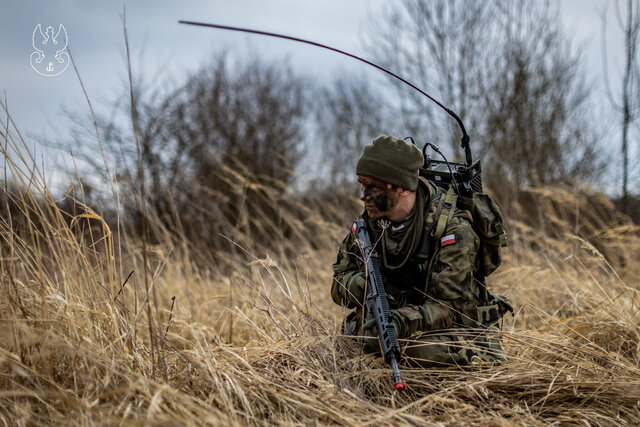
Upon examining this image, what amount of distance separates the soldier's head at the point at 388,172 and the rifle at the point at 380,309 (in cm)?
19

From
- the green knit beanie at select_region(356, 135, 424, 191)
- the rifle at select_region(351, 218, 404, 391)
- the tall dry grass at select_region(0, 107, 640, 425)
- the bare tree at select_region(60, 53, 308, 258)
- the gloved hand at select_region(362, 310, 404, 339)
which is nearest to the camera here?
the tall dry grass at select_region(0, 107, 640, 425)

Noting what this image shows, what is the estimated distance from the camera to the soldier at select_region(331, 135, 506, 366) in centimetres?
202

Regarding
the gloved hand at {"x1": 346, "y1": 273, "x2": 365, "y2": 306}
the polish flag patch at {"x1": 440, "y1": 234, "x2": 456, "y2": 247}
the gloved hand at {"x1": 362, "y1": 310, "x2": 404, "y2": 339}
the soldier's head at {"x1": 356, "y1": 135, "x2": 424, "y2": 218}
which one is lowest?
the gloved hand at {"x1": 362, "y1": 310, "x2": 404, "y2": 339}

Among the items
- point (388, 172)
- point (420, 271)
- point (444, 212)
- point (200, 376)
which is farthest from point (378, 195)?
point (200, 376)

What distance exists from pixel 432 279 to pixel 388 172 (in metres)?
0.53

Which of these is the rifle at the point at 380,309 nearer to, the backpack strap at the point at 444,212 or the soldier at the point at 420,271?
the soldier at the point at 420,271

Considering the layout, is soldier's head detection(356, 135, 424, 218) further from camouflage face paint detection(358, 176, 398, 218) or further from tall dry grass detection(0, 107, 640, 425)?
tall dry grass detection(0, 107, 640, 425)

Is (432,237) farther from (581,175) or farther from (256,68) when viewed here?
(256,68)

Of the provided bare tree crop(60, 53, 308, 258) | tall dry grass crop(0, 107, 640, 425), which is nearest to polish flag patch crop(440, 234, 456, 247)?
tall dry grass crop(0, 107, 640, 425)

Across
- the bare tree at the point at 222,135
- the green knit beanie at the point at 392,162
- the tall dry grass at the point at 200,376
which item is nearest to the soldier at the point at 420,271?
the green knit beanie at the point at 392,162

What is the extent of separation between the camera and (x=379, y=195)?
7.02 feet

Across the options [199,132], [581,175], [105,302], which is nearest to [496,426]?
[105,302]

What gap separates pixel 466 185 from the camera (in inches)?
87.5

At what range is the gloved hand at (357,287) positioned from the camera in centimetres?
216
